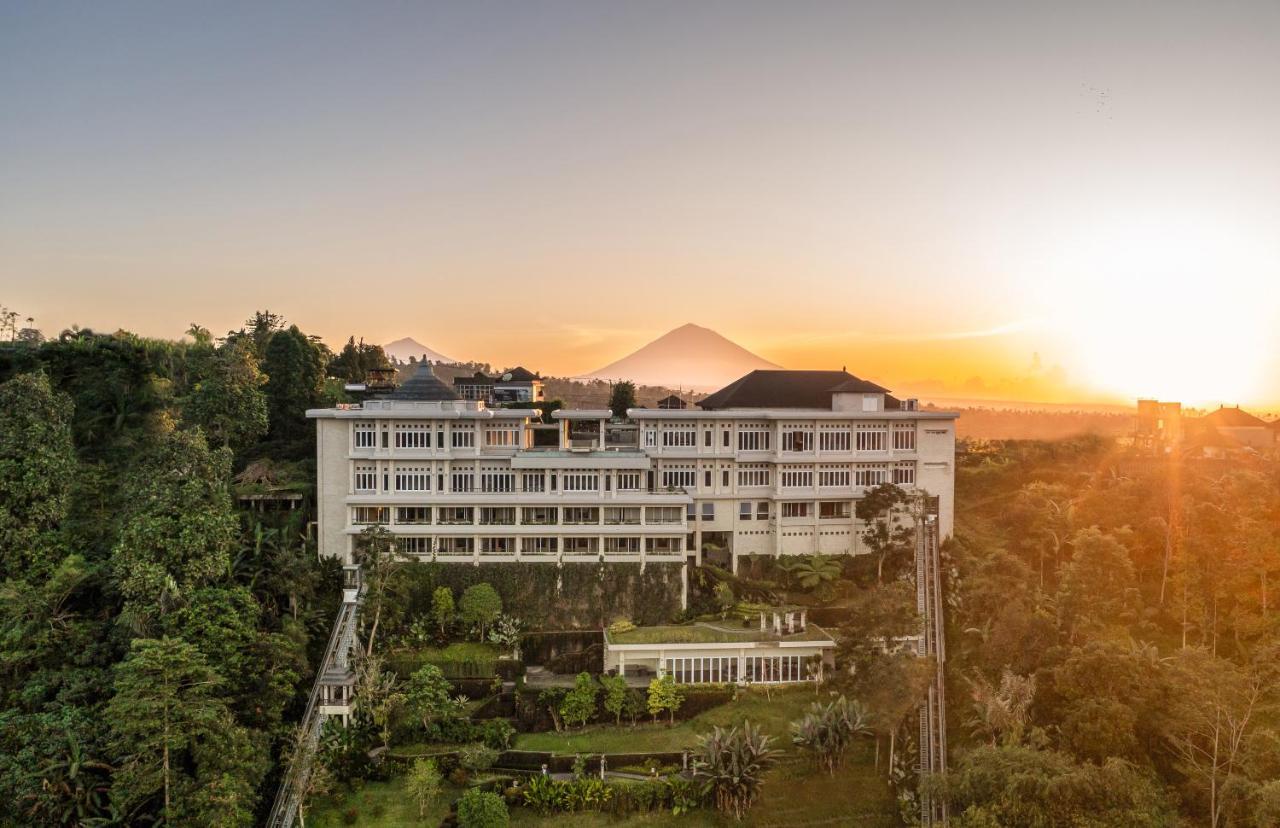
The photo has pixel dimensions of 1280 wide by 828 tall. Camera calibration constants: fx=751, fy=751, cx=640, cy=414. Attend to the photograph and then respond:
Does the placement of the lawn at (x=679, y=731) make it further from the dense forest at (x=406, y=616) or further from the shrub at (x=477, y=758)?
the dense forest at (x=406, y=616)

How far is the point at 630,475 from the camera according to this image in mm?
31453

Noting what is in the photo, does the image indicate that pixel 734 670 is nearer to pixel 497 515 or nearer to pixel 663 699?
pixel 663 699

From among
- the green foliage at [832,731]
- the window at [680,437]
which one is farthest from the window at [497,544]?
the green foliage at [832,731]

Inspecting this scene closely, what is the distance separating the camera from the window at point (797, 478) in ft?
106

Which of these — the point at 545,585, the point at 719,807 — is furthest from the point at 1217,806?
the point at 545,585

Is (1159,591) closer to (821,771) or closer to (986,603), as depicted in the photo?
(986,603)

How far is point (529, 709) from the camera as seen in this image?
23844mm

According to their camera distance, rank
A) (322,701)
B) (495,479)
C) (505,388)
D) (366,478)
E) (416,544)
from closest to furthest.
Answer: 1. (322,701)
2. (416,544)
3. (366,478)
4. (495,479)
5. (505,388)

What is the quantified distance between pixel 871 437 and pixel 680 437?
8.40 metres

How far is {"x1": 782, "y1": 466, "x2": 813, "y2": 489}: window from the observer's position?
32.4 meters

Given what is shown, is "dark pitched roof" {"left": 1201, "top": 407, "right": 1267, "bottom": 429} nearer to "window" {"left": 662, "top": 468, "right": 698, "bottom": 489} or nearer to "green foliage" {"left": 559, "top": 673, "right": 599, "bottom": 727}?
"window" {"left": 662, "top": 468, "right": 698, "bottom": 489}

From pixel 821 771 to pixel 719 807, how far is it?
3.35 metres

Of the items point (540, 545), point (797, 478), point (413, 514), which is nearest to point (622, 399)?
point (797, 478)

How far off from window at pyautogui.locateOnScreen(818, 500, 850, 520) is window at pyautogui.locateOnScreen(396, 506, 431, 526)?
1664cm
